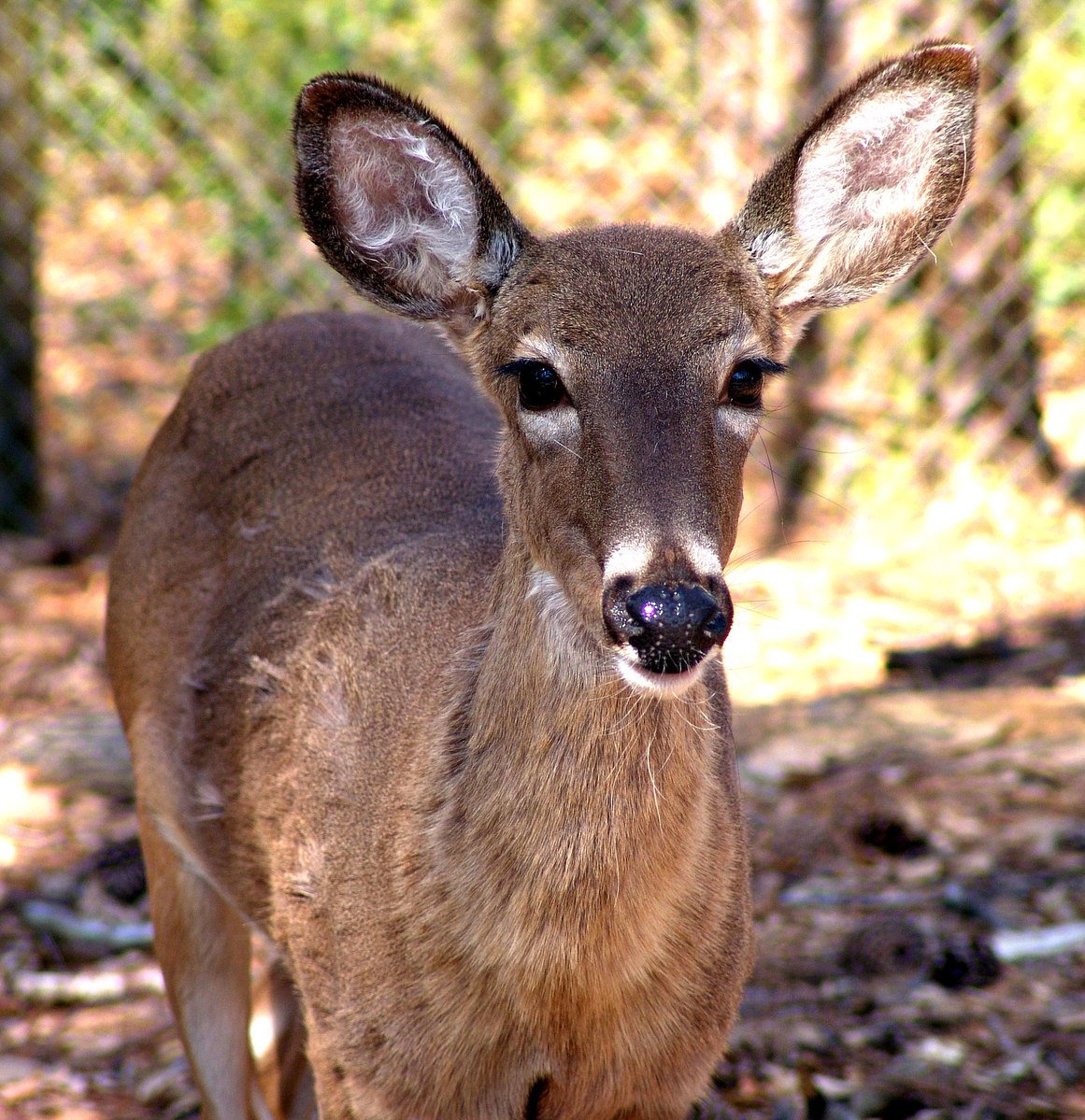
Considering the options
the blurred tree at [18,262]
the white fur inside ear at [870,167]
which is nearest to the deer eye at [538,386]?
the white fur inside ear at [870,167]

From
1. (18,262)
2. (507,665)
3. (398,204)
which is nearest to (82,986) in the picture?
(507,665)

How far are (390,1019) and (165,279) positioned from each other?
30.3ft

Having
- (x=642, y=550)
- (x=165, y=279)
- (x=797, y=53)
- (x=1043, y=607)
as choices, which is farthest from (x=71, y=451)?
(x=642, y=550)

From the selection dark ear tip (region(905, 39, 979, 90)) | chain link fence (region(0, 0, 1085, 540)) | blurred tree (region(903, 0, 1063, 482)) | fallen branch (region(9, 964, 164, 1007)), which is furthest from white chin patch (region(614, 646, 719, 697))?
blurred tree (region(903, 0, 1063, 482))

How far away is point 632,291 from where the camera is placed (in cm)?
283

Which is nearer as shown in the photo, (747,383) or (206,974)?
(747,383)

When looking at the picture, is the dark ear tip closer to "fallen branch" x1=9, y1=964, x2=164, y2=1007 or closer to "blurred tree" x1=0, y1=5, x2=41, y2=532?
"fallen branch" x1=9, y1=964, x2=164, y2=1007

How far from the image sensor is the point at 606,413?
8.79ft

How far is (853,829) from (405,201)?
2.55 meters

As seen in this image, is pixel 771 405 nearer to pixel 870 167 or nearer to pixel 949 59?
pixel 870 167

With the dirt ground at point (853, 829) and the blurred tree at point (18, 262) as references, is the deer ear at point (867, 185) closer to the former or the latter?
the dirt ground at point (853, 829)

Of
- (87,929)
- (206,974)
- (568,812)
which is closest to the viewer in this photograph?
(568,812)

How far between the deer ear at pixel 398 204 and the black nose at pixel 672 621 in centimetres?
97

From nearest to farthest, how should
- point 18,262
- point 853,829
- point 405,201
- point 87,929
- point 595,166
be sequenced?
point 405,201 < point 87,929 < point 853,829 < point 18,262 < point 595,166
